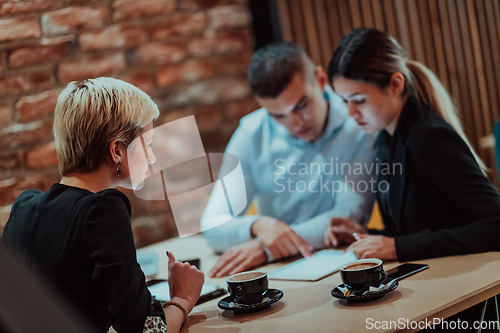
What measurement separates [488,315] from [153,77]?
174 centimetres

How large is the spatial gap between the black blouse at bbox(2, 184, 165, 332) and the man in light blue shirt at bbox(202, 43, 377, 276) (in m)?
0.54

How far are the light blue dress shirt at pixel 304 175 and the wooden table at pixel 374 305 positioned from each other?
1.46 ft

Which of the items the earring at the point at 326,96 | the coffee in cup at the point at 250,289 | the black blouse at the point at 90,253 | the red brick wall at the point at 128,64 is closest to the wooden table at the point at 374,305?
the coffee in cup at the point at 250,289

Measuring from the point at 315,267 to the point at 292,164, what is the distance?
646 millimetres

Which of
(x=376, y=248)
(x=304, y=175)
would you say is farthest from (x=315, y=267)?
(x=304, y=175)

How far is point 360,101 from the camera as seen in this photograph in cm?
135

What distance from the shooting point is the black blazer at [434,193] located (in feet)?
3.81

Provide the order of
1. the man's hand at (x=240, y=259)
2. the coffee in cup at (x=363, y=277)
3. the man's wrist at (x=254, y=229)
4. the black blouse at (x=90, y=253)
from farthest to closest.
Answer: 1. the man's wrist at (x=254, y=229)
2. the man's hand at (x=240, y=259)
3. the coffee in cup at (x=363, y=277)
4. the black blouse at (x=90, y=253)

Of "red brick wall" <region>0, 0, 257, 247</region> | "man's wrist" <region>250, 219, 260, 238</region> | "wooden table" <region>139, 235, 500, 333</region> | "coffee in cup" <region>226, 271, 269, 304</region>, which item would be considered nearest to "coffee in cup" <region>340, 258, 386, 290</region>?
"wooden table" <region>139, 235, 500, 333</region>

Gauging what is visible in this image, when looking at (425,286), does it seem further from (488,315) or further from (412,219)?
(412,219)

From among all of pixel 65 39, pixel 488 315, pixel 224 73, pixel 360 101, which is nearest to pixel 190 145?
pixel 360 101

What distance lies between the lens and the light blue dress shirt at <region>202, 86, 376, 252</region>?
157 cm

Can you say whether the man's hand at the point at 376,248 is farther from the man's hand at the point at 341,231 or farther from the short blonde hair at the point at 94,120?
the short blonde hair at the point at 94,120

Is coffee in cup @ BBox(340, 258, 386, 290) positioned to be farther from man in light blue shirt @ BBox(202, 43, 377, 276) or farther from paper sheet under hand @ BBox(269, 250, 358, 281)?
man in light blue shirt @ BBox(202, 43, 377, 276)
